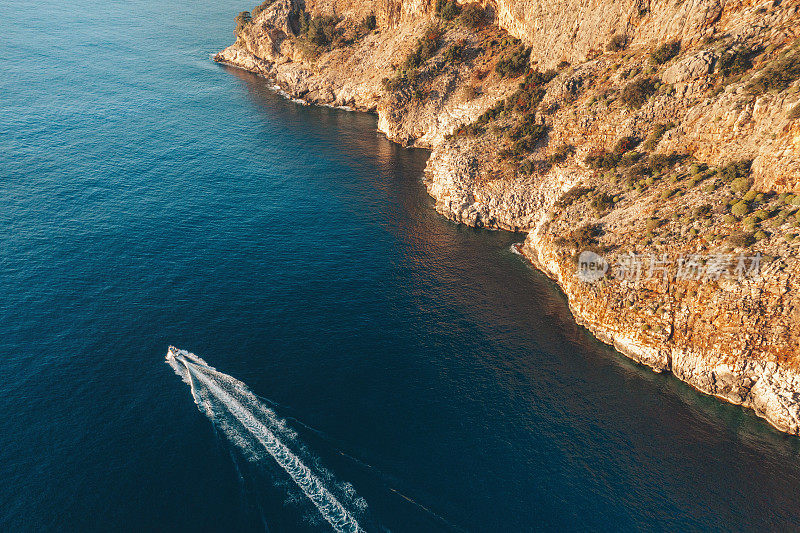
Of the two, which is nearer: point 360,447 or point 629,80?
A: point 360,447

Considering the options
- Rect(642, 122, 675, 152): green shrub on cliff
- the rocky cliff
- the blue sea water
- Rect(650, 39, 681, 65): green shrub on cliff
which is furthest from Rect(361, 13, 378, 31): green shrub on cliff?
Rect(642, 122, 675, 152): green shrub on cliff

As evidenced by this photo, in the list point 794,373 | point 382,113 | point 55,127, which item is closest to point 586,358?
point 794,373

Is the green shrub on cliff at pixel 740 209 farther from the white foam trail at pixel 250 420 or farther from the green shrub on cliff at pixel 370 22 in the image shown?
the green shrub on cliff at pixel 370 22

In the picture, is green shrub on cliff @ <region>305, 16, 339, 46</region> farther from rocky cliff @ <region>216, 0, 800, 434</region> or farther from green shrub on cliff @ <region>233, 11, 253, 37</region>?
rocky cliff @ <region>216, 0, 800, 434</region>

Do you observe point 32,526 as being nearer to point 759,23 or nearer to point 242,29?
point 759,23

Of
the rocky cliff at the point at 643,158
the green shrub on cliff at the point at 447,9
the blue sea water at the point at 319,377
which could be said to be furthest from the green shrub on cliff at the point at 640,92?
the green shrub on cliff at the point at 447,9
